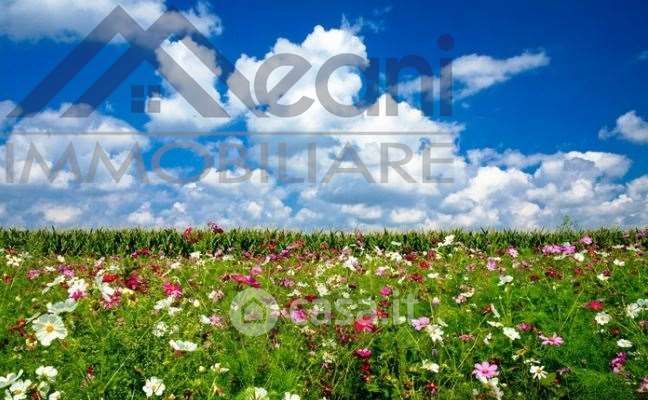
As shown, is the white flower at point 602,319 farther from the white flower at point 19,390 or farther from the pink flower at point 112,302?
the white flower at point 19,390

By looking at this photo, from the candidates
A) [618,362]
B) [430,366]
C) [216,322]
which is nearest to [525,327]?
[618,362]

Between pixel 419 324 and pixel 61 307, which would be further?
pixel 419 324

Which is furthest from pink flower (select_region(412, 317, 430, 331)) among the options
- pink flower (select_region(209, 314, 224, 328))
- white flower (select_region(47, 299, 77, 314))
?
white flower (select_region(47, 299, 77, 314))

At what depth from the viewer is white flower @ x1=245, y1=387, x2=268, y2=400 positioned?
2771 millimetres

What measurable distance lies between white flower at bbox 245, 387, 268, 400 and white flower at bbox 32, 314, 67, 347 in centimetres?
100

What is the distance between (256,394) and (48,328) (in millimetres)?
1143

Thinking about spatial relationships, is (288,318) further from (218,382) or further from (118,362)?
(118,362)

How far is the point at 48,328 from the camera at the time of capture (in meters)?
2.92

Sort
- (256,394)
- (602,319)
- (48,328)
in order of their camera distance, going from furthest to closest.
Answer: (602,319) < (48,328) < (256,394)

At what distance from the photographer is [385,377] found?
3393mm

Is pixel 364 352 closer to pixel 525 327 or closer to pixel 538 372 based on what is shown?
pixel 538 372

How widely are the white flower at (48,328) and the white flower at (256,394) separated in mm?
995

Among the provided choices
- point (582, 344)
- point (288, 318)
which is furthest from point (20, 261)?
point (582, 344)

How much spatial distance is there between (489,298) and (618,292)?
1.38m
